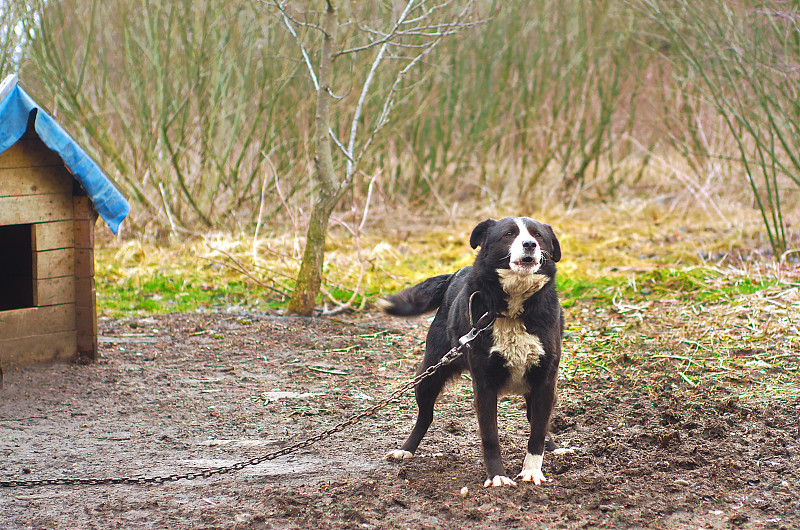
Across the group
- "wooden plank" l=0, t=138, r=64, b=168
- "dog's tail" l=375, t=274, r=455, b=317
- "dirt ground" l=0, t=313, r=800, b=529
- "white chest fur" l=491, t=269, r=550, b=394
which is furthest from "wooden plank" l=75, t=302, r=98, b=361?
"white chest fur" l=491, t=269, r=550, b=394

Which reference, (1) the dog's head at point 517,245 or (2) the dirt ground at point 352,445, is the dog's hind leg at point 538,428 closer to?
(2) the dirt ground at point 352,445

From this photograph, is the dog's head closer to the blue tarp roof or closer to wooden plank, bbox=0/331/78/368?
the blue tarp roof

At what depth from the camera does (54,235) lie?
554 cm

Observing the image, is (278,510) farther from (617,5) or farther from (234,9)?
(617,5)

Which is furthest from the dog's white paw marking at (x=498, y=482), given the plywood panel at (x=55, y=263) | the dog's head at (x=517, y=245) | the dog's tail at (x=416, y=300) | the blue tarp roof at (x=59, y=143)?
the plywood panel at (x=55, y=263)

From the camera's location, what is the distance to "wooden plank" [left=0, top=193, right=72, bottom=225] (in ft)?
17.4

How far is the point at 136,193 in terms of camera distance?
33.1 ft

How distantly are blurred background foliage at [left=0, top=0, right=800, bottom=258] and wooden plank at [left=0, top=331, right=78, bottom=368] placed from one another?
2270 mm

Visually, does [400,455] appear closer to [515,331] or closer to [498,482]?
[498,482]

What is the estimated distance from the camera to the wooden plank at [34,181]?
17.3 feet

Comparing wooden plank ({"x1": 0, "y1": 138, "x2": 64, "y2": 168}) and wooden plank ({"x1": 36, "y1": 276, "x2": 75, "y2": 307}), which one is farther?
wooden plank ({"x1": 36, "y1": 276, "x2": 75, "y2": 307})

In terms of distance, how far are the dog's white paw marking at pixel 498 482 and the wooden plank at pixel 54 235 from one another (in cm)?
354

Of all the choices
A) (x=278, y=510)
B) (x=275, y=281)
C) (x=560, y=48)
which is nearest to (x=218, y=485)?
(x=278, y=510)

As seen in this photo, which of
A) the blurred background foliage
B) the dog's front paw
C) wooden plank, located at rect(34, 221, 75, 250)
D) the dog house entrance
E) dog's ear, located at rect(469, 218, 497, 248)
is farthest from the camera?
the blurred background foliage
